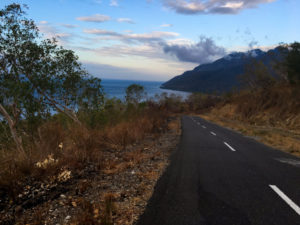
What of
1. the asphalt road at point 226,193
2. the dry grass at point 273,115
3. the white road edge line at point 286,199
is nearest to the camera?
the asphalt road at point 226,193

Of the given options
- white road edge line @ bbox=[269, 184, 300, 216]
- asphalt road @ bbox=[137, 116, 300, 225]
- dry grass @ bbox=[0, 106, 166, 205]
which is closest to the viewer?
asphalt road @ bbox=[137, 116, 300, 225]

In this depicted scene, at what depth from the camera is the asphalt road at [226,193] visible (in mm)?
3559

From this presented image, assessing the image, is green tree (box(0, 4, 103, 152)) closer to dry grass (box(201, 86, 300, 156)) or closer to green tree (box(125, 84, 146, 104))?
dry grass (box(201, 86, 300, 156))

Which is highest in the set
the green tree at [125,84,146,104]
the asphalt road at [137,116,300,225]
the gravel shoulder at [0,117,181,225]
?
the green tree at [125,84,146,104]

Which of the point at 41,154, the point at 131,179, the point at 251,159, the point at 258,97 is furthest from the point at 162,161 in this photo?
the point at 258,97

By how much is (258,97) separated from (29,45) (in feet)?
95.3

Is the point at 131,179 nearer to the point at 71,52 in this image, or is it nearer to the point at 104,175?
the point at 104,175

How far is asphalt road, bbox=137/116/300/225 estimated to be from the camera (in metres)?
3.56

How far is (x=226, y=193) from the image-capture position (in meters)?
4.64

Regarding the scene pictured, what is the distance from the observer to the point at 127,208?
13.2 ft

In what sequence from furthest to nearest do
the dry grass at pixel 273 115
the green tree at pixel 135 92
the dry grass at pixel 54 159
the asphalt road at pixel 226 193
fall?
1. the green tree at pixel 135 92
2. the dry grass at pixel 273 115
3. the dry grass at pixel 54 159
4. the asphalt road at pixel 226 193

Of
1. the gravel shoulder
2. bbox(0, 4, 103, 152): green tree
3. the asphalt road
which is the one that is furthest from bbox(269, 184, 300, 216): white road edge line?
bbox(0, 4, 103, 152): green tree

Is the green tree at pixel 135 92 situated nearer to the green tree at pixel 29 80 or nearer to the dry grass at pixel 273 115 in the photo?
the dry grass at pixel 273 115

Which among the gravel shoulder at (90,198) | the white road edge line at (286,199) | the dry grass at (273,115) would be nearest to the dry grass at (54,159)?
the gravel shoulder at (90,198)
